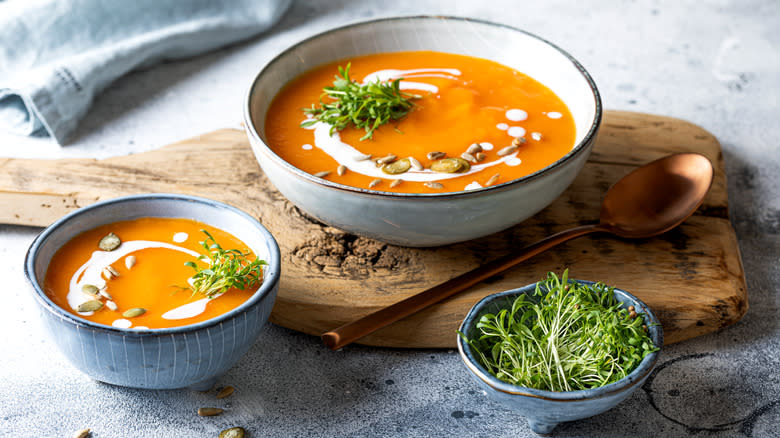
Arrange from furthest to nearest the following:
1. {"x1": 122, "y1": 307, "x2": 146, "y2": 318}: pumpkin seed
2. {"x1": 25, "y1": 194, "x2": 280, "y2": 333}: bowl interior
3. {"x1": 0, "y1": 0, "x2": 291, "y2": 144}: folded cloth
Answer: {"x1": 0, "y1": 0, "x2": 291, "y2": 144}: folded cloth, {"x1": 25, "y1": 194, "x2": 280, "y2": 333}: bowl interior, {"x1": 122, "y1": 307, "x2": 146, "y2": 318}: pumpkin seed

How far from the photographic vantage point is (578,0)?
11.7ft

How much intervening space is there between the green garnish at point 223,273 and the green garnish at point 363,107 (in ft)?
1.55

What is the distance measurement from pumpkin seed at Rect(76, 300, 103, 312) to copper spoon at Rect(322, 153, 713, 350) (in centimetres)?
53

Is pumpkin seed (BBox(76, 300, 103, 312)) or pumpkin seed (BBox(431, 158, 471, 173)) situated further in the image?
pumpkin seed (BBox(431, 158, 471, 173))

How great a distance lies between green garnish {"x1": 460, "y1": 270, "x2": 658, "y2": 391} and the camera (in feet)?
4.95

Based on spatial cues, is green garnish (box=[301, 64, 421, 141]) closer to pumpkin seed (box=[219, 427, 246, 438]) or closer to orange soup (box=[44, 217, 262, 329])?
orange soup (box=[44, 217, 262, 329])

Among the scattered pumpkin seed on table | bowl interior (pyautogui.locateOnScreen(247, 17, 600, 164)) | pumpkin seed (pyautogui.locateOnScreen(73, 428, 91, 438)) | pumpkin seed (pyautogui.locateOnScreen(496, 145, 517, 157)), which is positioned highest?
bowl interior (pyautogui.locateOnScreen(247, 17, 600, 164))

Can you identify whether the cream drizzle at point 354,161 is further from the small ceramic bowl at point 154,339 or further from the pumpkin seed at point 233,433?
the pumpkin seed at point 233,433

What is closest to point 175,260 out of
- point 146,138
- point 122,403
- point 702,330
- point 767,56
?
point 122,403

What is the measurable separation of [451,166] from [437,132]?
184 mm

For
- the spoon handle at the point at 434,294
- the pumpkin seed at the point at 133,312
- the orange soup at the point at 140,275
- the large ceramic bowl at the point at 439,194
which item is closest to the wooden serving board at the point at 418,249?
the spoon handle at the point at 434,294

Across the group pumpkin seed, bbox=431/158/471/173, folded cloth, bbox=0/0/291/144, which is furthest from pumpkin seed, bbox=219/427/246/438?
folded cloth, bbox=0/0/291/144

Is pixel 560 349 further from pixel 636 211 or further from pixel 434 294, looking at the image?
pixel 636 211

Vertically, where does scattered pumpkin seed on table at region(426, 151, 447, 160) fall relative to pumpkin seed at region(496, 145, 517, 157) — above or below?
below
